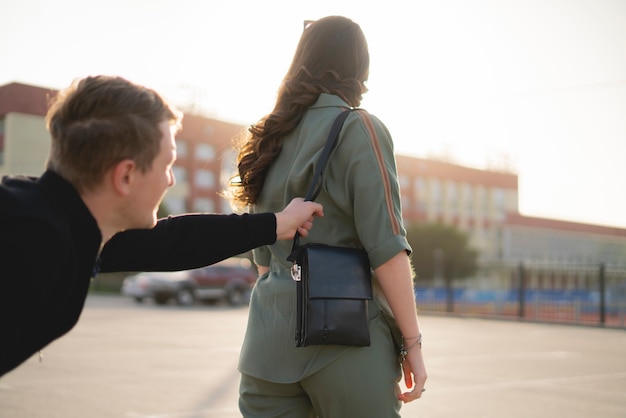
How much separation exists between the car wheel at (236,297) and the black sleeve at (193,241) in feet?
83.0

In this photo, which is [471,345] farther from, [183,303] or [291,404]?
[183,303]

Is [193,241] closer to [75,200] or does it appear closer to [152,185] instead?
[152,185]

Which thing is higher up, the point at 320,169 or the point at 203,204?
the point at 203,204

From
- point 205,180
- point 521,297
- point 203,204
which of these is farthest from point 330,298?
point 205,180

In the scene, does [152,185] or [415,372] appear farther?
[415,372]

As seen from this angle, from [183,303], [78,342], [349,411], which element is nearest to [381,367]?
[349,411]

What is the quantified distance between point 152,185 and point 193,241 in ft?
1.24

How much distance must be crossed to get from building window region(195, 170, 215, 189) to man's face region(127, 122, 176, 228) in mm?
55403

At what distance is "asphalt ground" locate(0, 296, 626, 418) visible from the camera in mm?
6395

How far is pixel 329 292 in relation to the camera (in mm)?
2041

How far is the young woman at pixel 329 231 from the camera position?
206cm

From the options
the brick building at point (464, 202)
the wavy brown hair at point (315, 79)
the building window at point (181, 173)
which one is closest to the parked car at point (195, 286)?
the wavy brown hair at point (315, 79)

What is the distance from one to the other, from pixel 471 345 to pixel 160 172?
39.1 ft

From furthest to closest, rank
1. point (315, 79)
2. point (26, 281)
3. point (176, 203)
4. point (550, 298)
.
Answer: point (176, 203)
point (550, 298)
point (315, 79)
point (26, 281)
